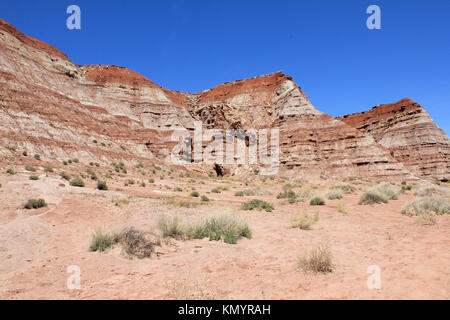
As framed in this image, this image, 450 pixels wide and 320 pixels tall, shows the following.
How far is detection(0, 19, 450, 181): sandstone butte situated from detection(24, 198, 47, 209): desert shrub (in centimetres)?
1091

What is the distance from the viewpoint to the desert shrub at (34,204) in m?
8.86

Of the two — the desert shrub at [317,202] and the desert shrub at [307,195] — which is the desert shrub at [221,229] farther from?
the desert shrub at [307,195]

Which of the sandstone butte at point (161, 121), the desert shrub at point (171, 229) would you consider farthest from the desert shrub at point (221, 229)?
the sandstone butte at point (161, 121)

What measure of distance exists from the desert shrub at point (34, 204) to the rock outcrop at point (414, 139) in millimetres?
46654

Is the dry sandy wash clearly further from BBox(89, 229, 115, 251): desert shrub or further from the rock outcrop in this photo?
the rock outcrop

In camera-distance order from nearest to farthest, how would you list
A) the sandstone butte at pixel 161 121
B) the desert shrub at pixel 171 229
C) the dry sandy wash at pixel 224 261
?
the dry sandy wash at pixel 224 261
the desert shrub at pixel 171 229
the sandstone butte at pixel 161 121

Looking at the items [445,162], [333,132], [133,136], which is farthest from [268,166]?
[445,162]

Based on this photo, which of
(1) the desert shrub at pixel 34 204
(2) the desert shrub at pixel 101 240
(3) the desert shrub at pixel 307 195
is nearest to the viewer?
(2) the desert shrub at pixel 101 240

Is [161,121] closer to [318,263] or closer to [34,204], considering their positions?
[34,204]

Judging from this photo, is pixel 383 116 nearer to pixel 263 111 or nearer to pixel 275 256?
pixel 263 111

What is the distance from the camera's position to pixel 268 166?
3853 centimetres

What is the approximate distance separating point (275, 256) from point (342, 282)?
1.71m

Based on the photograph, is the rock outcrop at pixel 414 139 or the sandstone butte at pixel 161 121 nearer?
the sandstone butte at pixel 161 121

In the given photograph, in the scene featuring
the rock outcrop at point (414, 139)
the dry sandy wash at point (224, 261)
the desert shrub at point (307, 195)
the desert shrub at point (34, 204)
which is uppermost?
the rock outcrop at point (414, 139)
